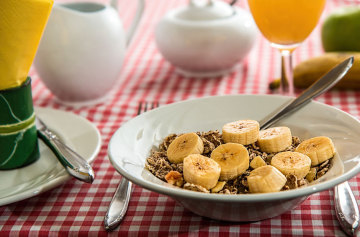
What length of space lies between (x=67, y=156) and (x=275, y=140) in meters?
0.29

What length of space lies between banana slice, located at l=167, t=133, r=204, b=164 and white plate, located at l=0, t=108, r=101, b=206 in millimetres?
142

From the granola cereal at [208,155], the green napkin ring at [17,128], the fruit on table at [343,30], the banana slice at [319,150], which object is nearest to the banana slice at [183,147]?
the granola cereal at [208,155]

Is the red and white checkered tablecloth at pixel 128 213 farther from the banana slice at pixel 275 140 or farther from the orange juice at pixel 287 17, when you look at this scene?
the orange juice at pixel 287 17

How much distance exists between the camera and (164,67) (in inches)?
48.4

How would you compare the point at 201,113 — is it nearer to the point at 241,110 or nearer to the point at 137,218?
the point at 241,110

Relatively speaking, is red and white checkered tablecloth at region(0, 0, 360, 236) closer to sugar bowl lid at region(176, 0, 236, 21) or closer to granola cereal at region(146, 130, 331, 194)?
granola cereal at region(146, 130, 331, 194)

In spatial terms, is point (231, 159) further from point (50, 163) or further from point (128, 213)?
point (50, 163)

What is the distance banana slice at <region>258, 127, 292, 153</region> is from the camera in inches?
24.0

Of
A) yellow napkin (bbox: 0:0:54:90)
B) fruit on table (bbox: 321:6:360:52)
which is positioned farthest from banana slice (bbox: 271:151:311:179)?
fruit on table (bbox: 321:6:360:52)

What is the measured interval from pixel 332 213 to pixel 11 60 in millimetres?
467

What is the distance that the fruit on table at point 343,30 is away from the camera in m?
1.12

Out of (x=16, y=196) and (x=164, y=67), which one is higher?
(x=16, y=196)

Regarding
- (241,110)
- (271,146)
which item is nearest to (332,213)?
(271,146)

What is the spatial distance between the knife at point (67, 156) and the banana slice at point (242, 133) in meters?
0.18
